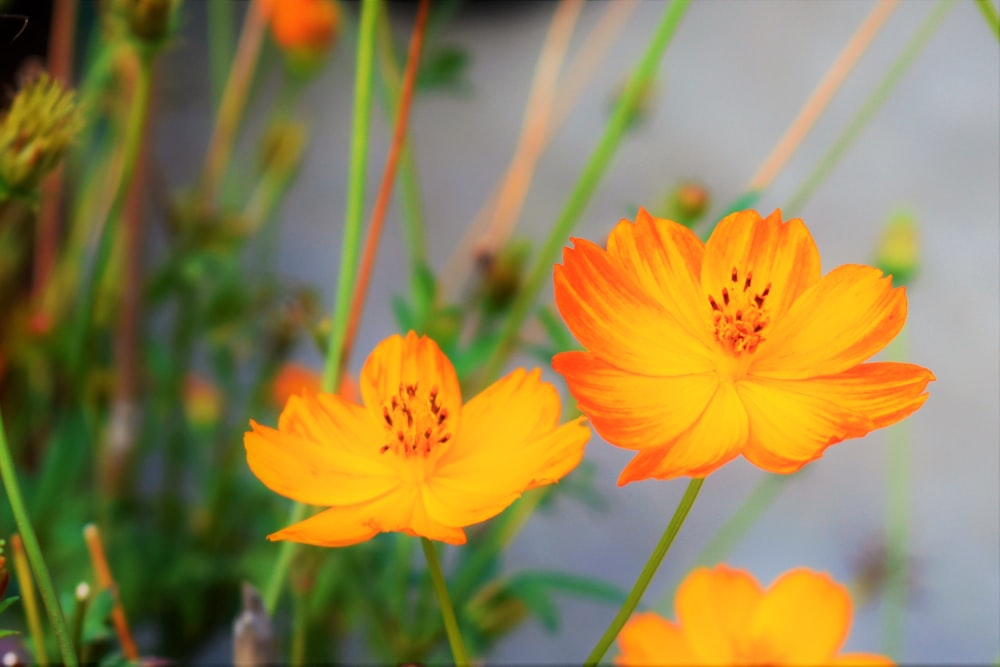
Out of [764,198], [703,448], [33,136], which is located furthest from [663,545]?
[764,198]

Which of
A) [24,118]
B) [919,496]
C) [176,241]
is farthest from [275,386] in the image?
[919,496]

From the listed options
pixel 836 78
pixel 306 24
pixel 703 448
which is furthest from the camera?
pixel 306 24

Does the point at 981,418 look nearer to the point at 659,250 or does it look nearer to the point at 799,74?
the point at 799,74

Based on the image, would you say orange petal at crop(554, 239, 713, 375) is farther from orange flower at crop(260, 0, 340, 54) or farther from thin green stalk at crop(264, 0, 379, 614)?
orange flower at crop(260, 0, 340, 54)

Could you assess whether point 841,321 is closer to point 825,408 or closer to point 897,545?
point 825,408

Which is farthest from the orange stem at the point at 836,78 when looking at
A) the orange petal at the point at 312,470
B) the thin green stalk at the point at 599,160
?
the orange petal at the point at 312,470

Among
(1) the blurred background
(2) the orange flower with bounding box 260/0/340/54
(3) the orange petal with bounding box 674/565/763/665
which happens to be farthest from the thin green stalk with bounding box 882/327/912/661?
(2) the orange flower with bounding box 260/0/340/54
